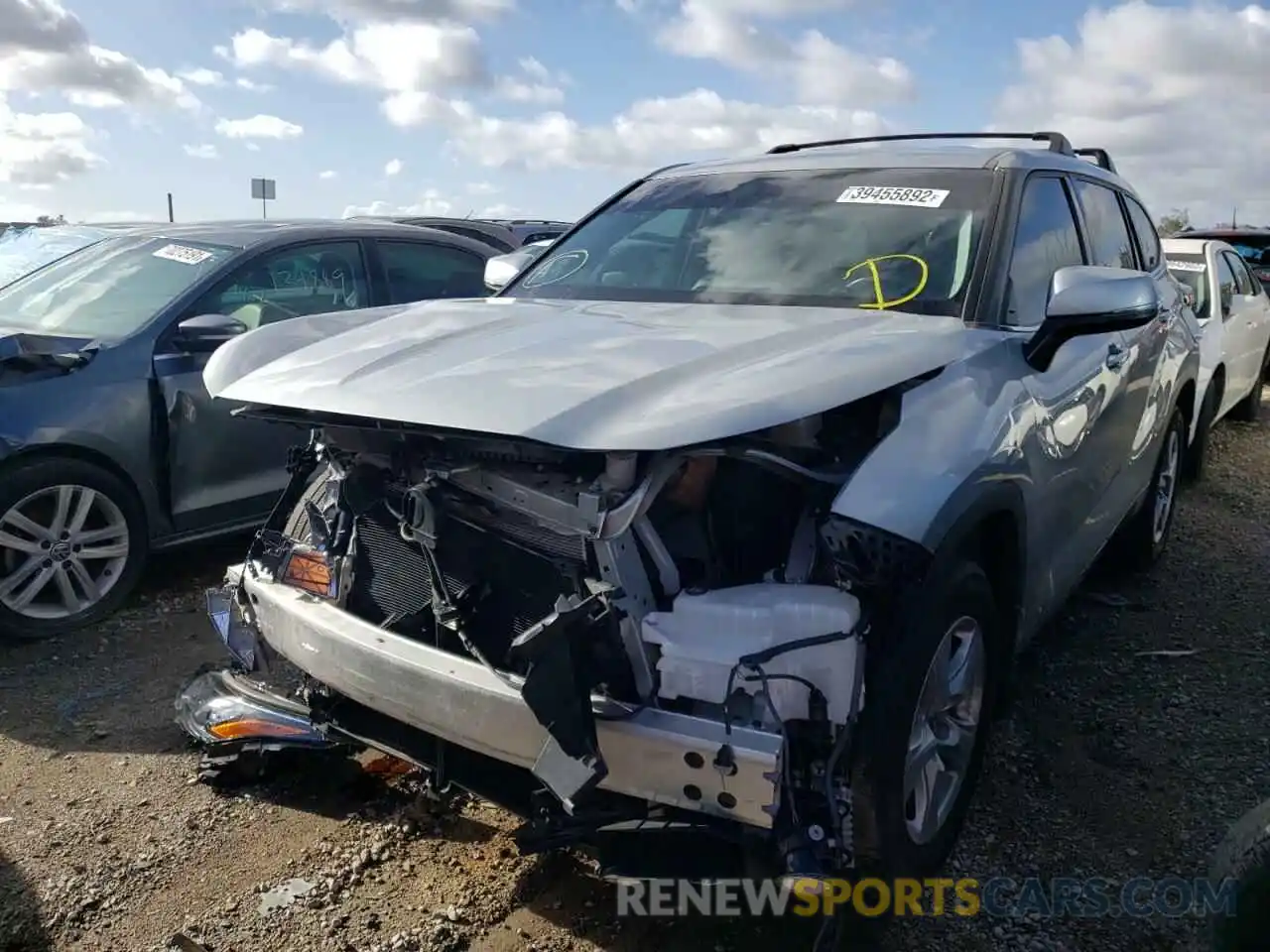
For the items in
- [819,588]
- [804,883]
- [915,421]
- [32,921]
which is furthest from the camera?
[32,921]

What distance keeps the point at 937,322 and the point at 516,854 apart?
6.00ft

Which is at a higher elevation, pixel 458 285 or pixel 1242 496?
pixel 458 285

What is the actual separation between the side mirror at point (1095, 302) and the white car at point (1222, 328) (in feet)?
13.0

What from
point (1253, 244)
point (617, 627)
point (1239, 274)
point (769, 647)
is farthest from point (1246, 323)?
point (617, 627)

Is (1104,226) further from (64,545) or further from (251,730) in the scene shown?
(64,545)

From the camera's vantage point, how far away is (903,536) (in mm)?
2186

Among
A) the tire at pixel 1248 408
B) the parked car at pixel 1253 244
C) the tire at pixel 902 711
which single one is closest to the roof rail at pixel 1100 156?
the tire at pixel 902 711

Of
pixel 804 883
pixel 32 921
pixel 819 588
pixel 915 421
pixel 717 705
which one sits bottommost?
pixel 32 921

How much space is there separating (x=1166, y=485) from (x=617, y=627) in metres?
4.03

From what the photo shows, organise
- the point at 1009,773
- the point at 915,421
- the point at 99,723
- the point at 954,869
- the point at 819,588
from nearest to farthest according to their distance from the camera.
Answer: the point at 819,588 < the point at 915,421 < the point at 954,869 < the point at 1009,773 < the point at 99,723

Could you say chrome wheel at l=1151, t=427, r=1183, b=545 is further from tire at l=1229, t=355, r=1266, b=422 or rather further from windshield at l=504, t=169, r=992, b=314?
tire at l=1229, t=355, r=1266, b=422

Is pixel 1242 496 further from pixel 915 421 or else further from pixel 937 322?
pixel 915 421

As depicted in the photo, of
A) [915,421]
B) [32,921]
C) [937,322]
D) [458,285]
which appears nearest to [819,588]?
[915,421]

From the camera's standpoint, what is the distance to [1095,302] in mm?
2723
